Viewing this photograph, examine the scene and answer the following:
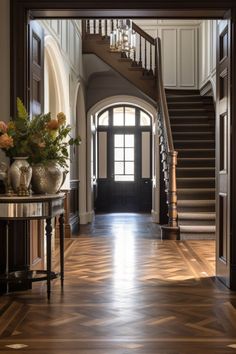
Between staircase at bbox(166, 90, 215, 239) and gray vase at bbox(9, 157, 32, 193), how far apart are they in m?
4.91

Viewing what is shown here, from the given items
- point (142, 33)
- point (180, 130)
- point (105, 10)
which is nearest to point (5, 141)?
point (105, 10)

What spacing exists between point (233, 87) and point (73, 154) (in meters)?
5.89

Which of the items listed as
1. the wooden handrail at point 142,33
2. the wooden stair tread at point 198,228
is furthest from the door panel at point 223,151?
the wooden handrail at point 142,33

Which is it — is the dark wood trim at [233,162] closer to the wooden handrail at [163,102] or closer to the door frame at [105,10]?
the door frame at [105,10]

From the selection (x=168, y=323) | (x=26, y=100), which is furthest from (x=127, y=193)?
(x=168, y=323)

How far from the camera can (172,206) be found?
9562 mm

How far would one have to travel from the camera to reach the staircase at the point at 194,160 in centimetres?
972

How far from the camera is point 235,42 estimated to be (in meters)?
5.24

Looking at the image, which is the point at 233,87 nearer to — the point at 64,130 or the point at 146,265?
the point at 64,130

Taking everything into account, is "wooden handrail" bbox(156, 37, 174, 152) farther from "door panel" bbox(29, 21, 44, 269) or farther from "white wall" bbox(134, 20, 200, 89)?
"door panel" bbox(29, 21, 44, 269)

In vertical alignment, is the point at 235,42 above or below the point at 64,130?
above

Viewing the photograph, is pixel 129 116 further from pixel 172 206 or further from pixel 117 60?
pixel 172 206

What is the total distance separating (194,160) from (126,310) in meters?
7.17

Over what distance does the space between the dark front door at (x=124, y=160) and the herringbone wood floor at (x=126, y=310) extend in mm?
8487
